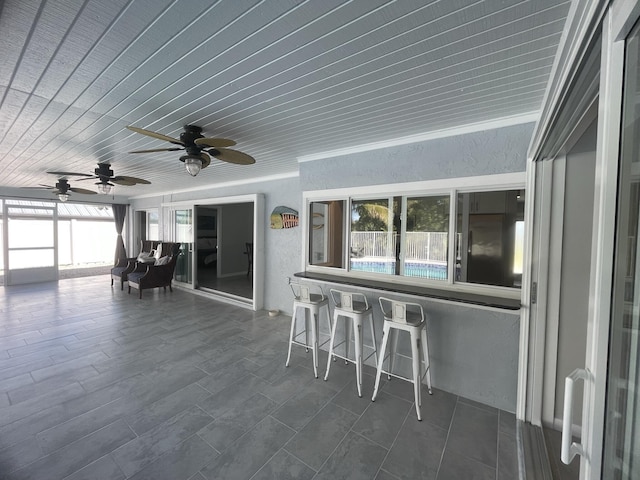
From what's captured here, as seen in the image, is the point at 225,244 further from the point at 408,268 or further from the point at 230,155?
the point at 408,268

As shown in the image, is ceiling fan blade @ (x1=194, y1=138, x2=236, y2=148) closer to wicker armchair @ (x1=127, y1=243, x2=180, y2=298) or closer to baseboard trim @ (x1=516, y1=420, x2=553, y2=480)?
baseboard trim @ (x1=516, y1=420, x2=553, y2=480)

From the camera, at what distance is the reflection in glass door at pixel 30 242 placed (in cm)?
677

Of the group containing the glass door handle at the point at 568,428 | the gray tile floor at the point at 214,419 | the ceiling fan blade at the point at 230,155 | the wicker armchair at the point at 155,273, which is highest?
the ceiling fan blade at the point at 230,155

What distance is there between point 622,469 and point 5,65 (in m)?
3.10

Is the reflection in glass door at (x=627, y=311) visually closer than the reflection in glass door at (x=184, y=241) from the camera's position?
Yes

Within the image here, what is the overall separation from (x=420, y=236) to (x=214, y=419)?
2.43m

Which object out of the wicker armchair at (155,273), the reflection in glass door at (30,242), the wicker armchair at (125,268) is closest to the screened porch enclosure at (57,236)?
the reflection in glass door at (30,242)

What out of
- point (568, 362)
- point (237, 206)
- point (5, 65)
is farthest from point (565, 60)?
point (237, 206)

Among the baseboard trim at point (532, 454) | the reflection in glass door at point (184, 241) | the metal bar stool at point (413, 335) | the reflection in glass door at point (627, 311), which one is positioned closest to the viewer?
the reflection in glass door at point (627, 311)

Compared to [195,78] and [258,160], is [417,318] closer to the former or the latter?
[195,78]

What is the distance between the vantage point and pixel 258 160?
3.73 metres

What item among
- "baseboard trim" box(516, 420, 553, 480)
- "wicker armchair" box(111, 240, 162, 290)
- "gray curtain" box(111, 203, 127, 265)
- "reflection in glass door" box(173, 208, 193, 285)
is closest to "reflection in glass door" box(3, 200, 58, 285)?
"gray curtain" box(111, 203, 127, 265)

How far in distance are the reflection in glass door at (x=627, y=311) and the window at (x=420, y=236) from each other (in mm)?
1905

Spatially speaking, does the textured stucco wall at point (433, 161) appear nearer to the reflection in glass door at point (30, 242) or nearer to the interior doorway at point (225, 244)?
the interior doorway at point (225, 244)
